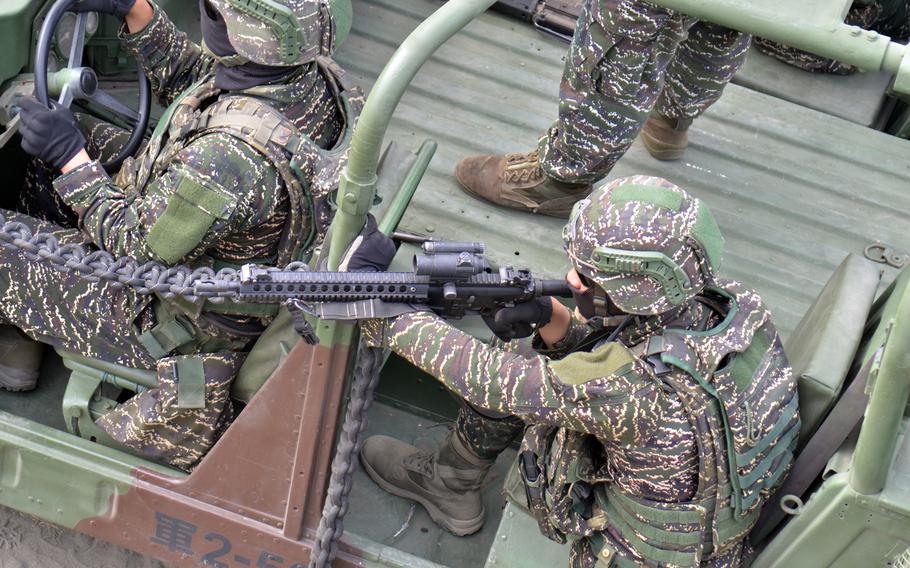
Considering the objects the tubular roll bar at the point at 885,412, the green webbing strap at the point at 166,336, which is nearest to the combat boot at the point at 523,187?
the green webbing strap at the point at 166,336

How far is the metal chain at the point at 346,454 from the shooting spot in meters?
2.95

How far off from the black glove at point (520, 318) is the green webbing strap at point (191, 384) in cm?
86

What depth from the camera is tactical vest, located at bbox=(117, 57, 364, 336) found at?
3.16 m

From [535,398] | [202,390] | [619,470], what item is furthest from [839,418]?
[202,390]

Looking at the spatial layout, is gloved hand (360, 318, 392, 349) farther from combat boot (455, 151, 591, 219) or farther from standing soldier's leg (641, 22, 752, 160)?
standing soldier's leg (641, 22, 752, 160)

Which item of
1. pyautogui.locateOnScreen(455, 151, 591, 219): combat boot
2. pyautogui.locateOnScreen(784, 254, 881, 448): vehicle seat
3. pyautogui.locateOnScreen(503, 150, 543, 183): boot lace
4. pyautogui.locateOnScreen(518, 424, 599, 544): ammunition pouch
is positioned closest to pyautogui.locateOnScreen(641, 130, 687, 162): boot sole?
pyautogui.locateOnScreen(455, 151, 591, 219): combat boot

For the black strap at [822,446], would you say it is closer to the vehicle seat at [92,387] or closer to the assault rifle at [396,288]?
the assault rifle at [396,288]

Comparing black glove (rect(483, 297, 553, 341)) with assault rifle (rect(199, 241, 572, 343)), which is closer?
assault rifle (rect(199, 241, 572, 343))

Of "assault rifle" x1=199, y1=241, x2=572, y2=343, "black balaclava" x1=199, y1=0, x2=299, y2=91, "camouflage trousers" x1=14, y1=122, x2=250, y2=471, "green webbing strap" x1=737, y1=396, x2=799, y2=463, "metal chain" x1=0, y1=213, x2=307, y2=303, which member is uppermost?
"black balaclava" x1=199, y1=0, x2=299, y2=91

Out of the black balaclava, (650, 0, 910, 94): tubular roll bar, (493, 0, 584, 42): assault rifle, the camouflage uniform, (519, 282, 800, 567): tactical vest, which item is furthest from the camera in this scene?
the camouflage uniform

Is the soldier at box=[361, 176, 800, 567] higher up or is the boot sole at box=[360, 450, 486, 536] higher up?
the soldier at box=[361, 176, 800, 567]

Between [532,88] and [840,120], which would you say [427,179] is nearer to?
[532,88]

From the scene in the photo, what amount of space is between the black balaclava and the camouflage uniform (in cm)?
274

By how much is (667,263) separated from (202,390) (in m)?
1.39
